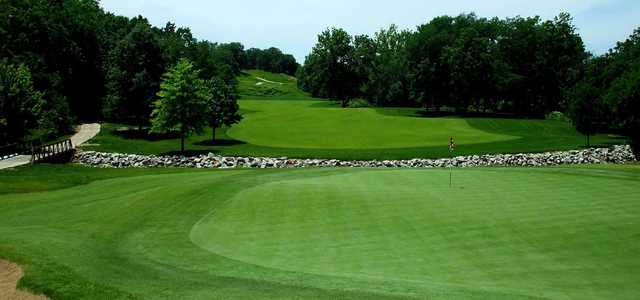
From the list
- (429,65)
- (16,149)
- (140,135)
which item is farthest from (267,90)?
(16,149)

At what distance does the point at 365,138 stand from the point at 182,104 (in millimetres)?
18983

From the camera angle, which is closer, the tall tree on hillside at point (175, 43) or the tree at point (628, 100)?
the tree at point (628, 100)

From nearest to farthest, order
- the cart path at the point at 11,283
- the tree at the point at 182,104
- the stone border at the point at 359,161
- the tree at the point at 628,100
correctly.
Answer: the cart path at the point at 11,283, the stone border at the point at 359,161, the tree at the point at 628,100, the tree at the point at 182,104

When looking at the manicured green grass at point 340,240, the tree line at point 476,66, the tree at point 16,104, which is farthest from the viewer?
the tree line at point 476,66

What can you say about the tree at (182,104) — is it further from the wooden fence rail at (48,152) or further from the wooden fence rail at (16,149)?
the wooden fence rail at (16,149)

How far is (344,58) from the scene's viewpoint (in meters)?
109

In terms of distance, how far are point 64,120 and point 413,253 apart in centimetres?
5606

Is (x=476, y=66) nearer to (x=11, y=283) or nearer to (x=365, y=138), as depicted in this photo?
(x=365, y=138)

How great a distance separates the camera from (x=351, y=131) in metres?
64.7

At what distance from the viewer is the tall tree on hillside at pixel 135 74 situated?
201 ft

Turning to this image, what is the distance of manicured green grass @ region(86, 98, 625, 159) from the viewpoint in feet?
165

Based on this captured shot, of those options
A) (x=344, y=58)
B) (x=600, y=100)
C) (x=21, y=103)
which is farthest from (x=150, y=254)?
(x=344, y=58)

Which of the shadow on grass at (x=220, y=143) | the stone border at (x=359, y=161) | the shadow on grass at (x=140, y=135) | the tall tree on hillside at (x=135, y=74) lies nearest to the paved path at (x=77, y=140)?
the shadow on grass at (x=140, y=135)

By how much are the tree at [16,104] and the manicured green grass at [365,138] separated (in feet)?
31.0
